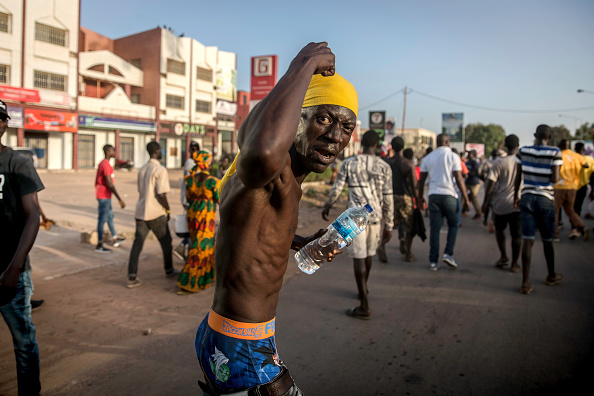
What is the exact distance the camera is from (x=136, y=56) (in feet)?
124

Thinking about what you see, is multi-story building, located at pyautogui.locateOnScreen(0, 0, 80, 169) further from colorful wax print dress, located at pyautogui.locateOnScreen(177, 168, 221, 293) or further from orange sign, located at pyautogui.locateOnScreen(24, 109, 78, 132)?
colorful wax print dress, located at pyautogui.locateOnScreen(177, 168, 221, 293)

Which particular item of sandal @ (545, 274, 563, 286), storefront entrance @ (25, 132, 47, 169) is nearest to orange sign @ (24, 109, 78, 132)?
storefront entrance @ (25, 132, 47, 169)

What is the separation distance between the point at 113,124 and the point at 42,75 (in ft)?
19.7

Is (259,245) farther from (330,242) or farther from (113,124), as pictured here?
(113,124)

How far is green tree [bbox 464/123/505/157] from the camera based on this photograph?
71.2 meters

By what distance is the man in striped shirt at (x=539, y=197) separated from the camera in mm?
5219

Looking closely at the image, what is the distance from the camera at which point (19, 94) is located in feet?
86.7

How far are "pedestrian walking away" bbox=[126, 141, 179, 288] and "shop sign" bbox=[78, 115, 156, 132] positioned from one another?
2883 centimetres

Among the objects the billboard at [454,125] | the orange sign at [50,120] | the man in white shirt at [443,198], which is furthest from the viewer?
the billboard at [454,125]

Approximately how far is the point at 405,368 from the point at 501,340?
117cm

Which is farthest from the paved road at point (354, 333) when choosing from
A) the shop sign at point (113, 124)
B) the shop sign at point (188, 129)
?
the shop sign at point (188, 129)

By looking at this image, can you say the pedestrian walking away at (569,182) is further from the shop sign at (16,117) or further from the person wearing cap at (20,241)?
the shop sign at (16,117)

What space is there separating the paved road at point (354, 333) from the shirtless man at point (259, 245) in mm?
1744

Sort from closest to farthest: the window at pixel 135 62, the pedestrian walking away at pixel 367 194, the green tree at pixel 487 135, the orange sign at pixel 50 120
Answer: the pedestrian walking away at pixel 367 194 < the orange sign at pixel 50 120 < the window at pixel 135 62 < the green tree at pixel 487 135
